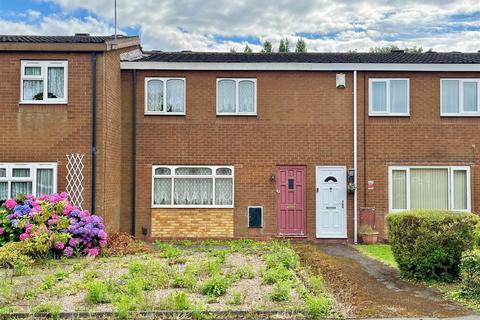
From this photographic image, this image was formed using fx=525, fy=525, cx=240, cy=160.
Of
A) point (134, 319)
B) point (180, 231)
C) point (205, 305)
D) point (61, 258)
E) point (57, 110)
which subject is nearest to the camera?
point (134, 319)

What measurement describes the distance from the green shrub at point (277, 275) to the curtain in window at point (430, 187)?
7.52 metres

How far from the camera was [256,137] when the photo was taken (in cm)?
1585

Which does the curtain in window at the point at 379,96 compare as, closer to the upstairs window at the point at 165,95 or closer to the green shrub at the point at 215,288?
the upstairs window at the point at 165,95

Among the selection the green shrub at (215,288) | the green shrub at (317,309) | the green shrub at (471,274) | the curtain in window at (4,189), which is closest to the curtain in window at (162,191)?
the curtain in window at (4,189)

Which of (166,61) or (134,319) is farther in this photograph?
(166,61)

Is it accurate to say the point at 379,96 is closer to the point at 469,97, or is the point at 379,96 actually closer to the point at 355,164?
the point at 355,164

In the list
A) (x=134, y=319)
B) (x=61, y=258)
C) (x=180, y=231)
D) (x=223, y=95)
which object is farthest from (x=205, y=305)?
(x=223, y=95)

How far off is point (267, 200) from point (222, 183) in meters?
1.45

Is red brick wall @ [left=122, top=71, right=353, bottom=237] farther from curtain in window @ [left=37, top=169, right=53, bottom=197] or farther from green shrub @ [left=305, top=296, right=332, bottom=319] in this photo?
green shrub @ [left=305, top=296, right=332, bottom=319]

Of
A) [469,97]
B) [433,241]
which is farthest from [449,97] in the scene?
[433,241]

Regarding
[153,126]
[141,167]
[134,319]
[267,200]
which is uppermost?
[153,126]

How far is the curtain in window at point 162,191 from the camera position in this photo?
15.8m

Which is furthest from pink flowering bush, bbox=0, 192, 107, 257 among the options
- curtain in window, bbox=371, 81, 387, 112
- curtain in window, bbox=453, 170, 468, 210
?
curtain in window, bbox=453, 170, 468, 210

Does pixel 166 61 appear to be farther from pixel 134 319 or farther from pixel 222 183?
pixel 134 319
